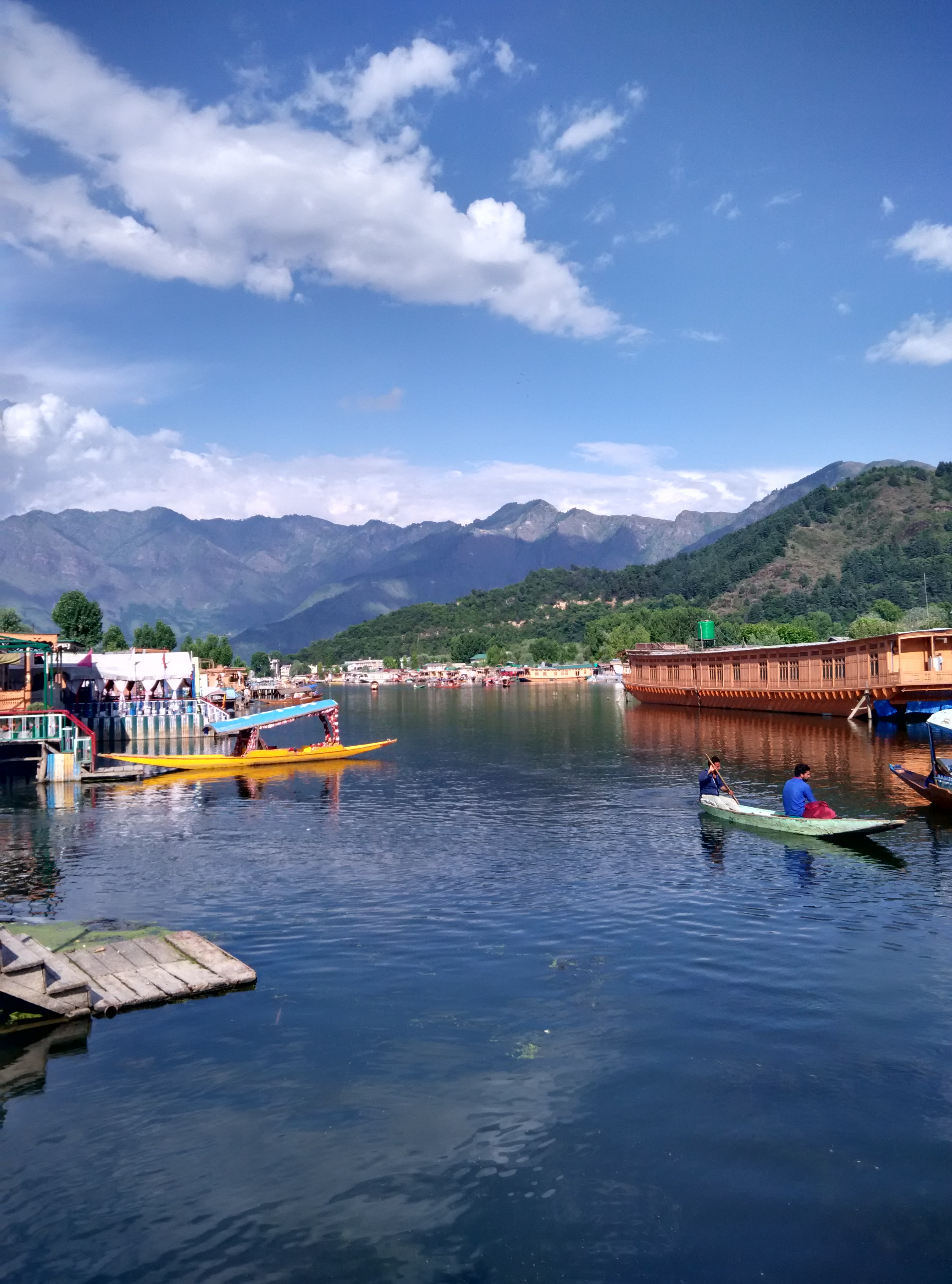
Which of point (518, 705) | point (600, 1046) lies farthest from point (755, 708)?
point (600, 1046)

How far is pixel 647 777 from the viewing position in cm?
5275

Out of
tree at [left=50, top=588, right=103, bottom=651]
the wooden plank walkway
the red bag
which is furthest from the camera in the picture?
tree at [left=50, top=588, right=103, bottom=651]

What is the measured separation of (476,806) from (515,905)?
18227 millimetres

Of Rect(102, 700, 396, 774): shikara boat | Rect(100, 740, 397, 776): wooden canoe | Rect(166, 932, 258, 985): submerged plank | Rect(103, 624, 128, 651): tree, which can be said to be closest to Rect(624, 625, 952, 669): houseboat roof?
Rect(102, 700, 396, 774): shikara boat

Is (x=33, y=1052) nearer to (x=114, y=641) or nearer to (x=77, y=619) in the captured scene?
(x=77, y=619)

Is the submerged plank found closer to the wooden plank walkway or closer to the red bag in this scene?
the wooden plank walkway

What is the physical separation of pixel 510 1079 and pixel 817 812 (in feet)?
67.9

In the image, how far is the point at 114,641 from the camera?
534ft

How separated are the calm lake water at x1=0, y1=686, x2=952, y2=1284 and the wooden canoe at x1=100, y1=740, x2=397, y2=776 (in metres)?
24.1

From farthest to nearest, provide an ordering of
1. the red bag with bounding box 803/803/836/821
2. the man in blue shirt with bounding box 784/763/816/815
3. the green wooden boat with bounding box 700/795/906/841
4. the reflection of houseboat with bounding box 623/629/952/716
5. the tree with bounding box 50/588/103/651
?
the tree with bounding box 50/588/103/651 → the reflection of houseboat with bounding box 623/629/952/716 → the man in blue shirt with bounding box 784/763/816/815 → the red bag with bounding box 803/803/836/821 → the green wooden boat with bounding box 700/795/906/841

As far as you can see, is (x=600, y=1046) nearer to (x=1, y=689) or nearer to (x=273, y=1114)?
(x=273, y=1114)

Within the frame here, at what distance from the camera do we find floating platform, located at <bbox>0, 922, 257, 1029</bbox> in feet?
55.7

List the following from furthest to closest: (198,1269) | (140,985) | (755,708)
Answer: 1. (755,708)
2. (140,985)
3. (198,1269)

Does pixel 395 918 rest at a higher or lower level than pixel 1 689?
lower
